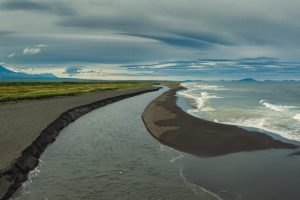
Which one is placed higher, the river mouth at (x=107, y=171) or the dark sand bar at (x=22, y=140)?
the dark sand bar at (x=22, y=140)

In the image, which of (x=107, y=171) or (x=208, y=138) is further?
(x=208, y=138)

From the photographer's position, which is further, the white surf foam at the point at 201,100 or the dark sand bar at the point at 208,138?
the white surf foam at the point at 201,100

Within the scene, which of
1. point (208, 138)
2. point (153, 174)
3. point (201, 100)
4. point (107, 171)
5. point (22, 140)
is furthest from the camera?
point (201, 100)

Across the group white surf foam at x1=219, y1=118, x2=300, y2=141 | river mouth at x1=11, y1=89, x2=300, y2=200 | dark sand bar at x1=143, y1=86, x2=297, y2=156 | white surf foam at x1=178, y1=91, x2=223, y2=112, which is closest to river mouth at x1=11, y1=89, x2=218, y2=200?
river mouth at x1=11, y1=89, x2=300, y2=200

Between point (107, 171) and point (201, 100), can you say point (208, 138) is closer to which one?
point (107, 171)

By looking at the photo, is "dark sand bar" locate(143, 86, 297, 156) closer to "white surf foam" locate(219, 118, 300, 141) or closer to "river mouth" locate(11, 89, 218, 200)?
"river mouth" locate(11, 89, 218, 200)

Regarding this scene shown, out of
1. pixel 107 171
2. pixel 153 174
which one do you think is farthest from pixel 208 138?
pixel 107 171

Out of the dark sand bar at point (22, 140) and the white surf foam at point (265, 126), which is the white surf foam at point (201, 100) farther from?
the dark sand bar at point (22, 140)

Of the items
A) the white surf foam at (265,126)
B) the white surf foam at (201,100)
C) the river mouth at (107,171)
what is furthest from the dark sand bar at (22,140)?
the white surf foam at (201,100)

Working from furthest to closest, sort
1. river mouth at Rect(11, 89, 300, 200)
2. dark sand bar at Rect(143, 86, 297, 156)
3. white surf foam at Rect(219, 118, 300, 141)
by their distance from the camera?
white surf foam at Rect(219, 118, 300, 141) < dark sand bar at Rect(143, 86, 297, 156) < river mouth at Rect(11, 89, 300, 200)

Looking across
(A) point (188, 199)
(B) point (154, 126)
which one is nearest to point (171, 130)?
(B) point (154, 126)

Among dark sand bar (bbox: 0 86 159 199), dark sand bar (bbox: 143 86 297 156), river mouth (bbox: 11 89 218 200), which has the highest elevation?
dark sand bar (bbox: 0 86 159 199)

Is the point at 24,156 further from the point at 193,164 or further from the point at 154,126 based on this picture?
the point at 154,126

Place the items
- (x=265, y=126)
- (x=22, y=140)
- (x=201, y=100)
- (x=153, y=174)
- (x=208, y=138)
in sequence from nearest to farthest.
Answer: (x=153, y=174), (x=22, y=140), (x=208, y=138), (x=265, y=126), (x=201, y=100)
